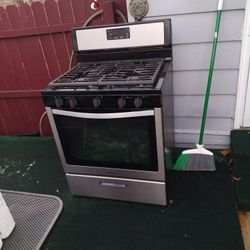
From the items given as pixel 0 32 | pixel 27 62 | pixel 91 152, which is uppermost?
pixel 0 32

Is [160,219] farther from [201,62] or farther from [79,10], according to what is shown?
[79,10]

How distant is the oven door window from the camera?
→ 1.36 metres

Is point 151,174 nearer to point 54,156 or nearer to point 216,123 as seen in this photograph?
point 216,123

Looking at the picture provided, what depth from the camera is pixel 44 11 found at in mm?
2053

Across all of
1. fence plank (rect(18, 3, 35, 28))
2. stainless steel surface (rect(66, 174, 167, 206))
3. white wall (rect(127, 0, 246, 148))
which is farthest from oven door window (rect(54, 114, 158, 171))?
fence plank (rect(18, 3, 35, 28))

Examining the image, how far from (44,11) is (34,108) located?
3.27 ft

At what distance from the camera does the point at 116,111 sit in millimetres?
1331

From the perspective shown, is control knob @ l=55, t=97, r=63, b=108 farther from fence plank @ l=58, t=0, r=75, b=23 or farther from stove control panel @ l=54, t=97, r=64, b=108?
fence plank @ l=58, t=0, r=75, b=23

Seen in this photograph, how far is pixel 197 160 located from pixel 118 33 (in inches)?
41.9

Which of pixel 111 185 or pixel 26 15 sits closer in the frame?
pixel 111 185

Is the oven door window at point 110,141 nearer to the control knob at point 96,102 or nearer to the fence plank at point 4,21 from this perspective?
the control knob at point 96,102

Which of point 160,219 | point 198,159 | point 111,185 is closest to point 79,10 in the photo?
point 111,185

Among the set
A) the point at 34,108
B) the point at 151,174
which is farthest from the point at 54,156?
the point at 151,174

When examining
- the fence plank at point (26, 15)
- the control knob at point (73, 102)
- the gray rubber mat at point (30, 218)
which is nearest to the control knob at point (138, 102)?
the control knob at point (73, 102)
